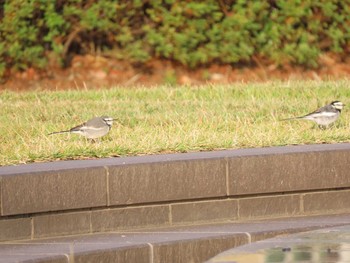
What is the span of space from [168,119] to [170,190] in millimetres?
2845

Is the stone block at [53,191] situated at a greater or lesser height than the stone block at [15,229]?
greater

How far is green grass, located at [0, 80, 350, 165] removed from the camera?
9547mm

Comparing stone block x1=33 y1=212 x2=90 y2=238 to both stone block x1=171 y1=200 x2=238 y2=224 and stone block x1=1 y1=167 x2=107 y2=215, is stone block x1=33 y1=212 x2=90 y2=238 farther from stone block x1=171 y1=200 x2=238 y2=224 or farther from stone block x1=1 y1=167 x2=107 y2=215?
stone block x1=171 y1=200 x2=238 y2=224

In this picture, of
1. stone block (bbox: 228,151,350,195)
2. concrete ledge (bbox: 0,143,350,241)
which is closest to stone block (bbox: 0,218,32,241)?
concrete ledge (bbox: 0,143,350,241)

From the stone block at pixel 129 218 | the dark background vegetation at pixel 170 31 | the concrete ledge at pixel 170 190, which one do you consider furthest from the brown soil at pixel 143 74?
the stone block at pixel 129 218

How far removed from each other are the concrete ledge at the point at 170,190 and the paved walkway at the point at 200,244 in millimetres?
127

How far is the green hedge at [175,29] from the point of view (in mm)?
16391

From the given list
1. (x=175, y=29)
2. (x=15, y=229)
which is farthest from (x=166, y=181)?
(x=175, y=29)

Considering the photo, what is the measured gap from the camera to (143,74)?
1738 cm

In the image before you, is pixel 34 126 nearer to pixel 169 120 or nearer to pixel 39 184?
pixel 169 120

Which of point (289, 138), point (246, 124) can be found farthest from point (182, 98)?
point (289, 138)

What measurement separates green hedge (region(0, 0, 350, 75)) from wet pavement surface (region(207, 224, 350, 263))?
30.6 ft

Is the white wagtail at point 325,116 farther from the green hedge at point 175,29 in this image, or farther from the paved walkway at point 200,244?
the green hedge at point 175,29

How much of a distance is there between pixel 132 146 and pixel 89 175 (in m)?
1.29
